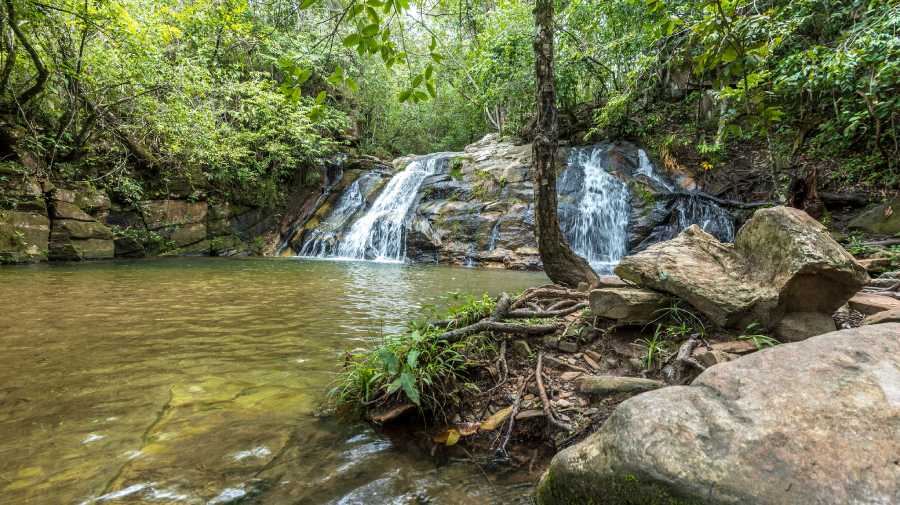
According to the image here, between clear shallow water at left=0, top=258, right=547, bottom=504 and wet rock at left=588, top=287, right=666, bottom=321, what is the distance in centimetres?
129

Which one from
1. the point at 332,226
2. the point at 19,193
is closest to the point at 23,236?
the point at 19,193

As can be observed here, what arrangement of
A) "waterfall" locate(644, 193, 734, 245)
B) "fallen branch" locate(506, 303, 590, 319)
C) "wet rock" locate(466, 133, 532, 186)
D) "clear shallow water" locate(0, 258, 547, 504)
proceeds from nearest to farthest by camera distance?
"clear shallow water" locate(0, 258, 547, 504) → "fallen branch" locate(506, 303, 590, 319) → "waterfall" locate(644, 193, 734, 245) → "wet rock" locate(466, 133, 532, 186)

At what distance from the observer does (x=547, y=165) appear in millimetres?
4336

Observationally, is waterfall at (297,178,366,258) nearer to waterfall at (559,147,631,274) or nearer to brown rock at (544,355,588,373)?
waterfall at (559,147,631,274)

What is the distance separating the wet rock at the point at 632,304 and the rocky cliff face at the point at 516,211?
7.70 meters

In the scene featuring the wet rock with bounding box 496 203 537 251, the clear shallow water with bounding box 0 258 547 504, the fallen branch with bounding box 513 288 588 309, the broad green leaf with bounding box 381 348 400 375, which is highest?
the wet rock with bounding box 496 203 537 251

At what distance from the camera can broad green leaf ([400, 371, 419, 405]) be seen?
2.20m

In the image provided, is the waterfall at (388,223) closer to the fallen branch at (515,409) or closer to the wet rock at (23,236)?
the wet rock at (23,236)

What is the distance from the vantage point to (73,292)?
5.81m

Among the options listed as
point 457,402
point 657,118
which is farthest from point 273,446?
point 657,118

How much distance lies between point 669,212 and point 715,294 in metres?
9.67

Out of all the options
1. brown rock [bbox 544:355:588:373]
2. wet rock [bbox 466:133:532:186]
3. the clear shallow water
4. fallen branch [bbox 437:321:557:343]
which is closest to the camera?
the clear shallow water

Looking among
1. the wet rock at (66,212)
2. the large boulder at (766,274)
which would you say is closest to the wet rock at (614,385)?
the large boulder at (766,274)

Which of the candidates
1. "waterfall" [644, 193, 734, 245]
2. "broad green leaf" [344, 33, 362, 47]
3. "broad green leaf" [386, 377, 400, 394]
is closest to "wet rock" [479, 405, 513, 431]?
"broad green leaf" [386, 377, 400, 394]
